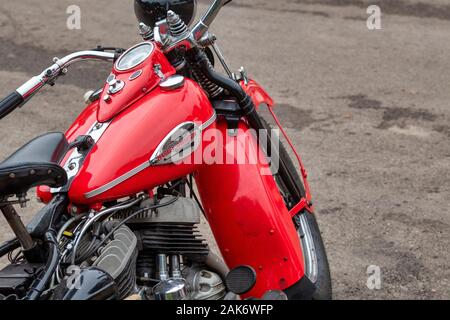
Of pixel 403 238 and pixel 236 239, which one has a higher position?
pixel 236 239

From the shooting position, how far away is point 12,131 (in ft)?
20.6

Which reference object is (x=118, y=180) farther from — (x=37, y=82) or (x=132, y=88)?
(x=37, y=82)

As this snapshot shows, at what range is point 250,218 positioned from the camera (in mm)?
3168

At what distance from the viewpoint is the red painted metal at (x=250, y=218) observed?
316 cm

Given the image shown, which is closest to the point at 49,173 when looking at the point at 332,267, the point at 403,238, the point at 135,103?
the point at 135,103

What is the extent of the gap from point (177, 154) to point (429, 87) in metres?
4.71

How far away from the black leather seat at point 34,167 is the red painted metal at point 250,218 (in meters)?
0.77

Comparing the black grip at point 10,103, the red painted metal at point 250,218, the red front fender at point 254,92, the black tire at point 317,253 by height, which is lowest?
the black tire at point 317,253

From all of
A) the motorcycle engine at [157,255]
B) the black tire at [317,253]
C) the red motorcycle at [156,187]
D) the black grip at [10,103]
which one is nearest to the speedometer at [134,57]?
the red motorcycle at [156,187]

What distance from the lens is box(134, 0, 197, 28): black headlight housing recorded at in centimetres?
318

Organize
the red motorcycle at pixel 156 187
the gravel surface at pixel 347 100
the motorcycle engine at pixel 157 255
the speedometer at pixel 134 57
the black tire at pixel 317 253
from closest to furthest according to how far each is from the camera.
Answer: the red motorcycle at pixel 156 187 < the motorcycle engine at pixel 157 255 < the speedometer at pixel 134 57 < the black tire at pixel 317 253 < the gravel surface at pixel 347 100

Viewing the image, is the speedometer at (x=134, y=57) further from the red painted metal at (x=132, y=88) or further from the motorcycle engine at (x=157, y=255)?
the motorcycle engine at (x=157, y=255)

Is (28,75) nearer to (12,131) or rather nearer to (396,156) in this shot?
(12,131)
